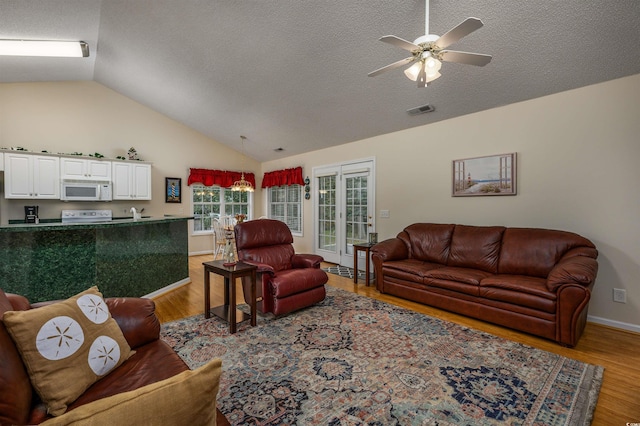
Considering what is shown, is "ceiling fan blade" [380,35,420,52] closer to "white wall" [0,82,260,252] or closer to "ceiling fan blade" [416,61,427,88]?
"ceiling fan blade" [416,61,427,88]

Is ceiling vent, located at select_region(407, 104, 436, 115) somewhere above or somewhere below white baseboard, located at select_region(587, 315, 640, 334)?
above

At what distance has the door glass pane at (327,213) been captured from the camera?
6.01 meters

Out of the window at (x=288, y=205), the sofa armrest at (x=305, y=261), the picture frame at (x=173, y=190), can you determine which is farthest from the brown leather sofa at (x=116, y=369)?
the picture frame at (x=173, y=190)

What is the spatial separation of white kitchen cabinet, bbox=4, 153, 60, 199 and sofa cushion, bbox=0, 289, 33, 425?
525 cm

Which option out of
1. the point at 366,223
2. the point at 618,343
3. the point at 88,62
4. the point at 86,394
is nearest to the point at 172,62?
the point at 88,62

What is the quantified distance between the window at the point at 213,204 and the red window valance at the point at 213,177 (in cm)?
24

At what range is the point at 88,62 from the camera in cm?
484

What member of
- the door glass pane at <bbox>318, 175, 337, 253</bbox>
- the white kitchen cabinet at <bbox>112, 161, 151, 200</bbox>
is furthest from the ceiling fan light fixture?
the white kitchen cabinet at <bbox>112, 161, 151, 200</bbox>

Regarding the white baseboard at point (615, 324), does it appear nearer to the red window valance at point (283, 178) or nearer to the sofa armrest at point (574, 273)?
the sofa armrest at point (574, 273)

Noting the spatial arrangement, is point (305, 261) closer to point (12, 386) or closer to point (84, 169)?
point (12, 386)

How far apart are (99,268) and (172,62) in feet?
10.1

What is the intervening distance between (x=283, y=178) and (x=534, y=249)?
17.3ft

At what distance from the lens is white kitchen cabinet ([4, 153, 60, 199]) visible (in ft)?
15.3

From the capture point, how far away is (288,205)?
7.30 metres
